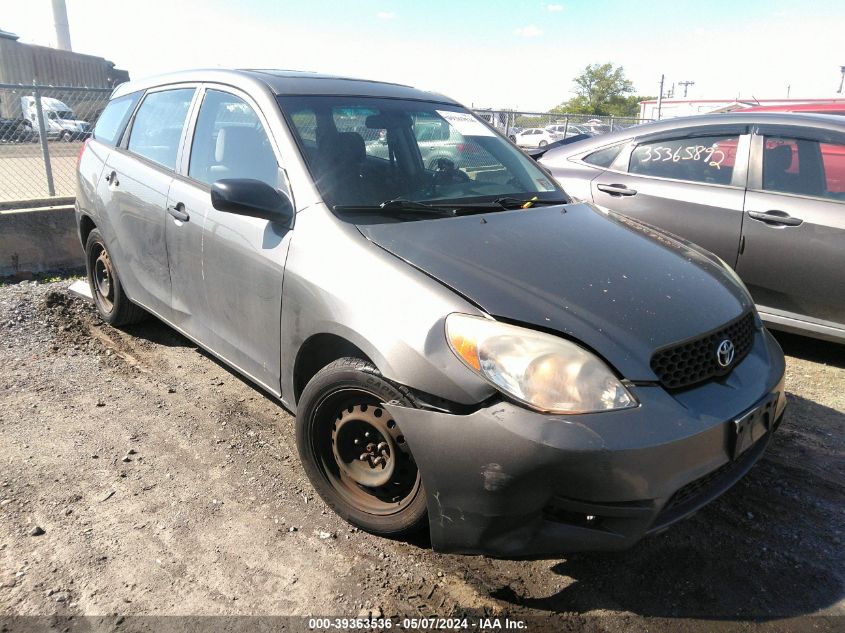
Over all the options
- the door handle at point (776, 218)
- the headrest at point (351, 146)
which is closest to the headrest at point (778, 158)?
the door handle at point (776, 218)

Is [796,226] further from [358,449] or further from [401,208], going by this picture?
[358,449]

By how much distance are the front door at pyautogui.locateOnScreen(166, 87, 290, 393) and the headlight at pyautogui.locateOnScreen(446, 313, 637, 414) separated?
1.03 m

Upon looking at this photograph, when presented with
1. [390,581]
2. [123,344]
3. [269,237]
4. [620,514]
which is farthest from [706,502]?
[123,344]

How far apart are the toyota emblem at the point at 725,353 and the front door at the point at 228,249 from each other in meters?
1.74

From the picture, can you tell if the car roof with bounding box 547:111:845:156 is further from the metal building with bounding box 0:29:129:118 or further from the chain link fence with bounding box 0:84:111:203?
the metal building with bounding box 0:29:129:118

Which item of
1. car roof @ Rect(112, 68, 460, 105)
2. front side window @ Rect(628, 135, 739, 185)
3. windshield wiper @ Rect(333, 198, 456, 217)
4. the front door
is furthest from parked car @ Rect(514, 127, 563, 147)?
windshield wiper @ Rect(333, 198, 456, 217)

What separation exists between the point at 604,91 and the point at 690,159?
67391 mm

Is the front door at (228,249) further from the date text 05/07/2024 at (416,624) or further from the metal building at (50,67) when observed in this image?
the metal building at (50,67)

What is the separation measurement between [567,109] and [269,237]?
220ft

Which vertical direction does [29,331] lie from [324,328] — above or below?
below

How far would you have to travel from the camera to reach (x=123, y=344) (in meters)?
4.53

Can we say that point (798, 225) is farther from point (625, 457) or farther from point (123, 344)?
point (123, 344)

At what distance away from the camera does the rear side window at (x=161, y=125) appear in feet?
11.9

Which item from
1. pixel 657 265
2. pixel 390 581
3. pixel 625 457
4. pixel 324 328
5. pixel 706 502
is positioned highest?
pixel 657 265
